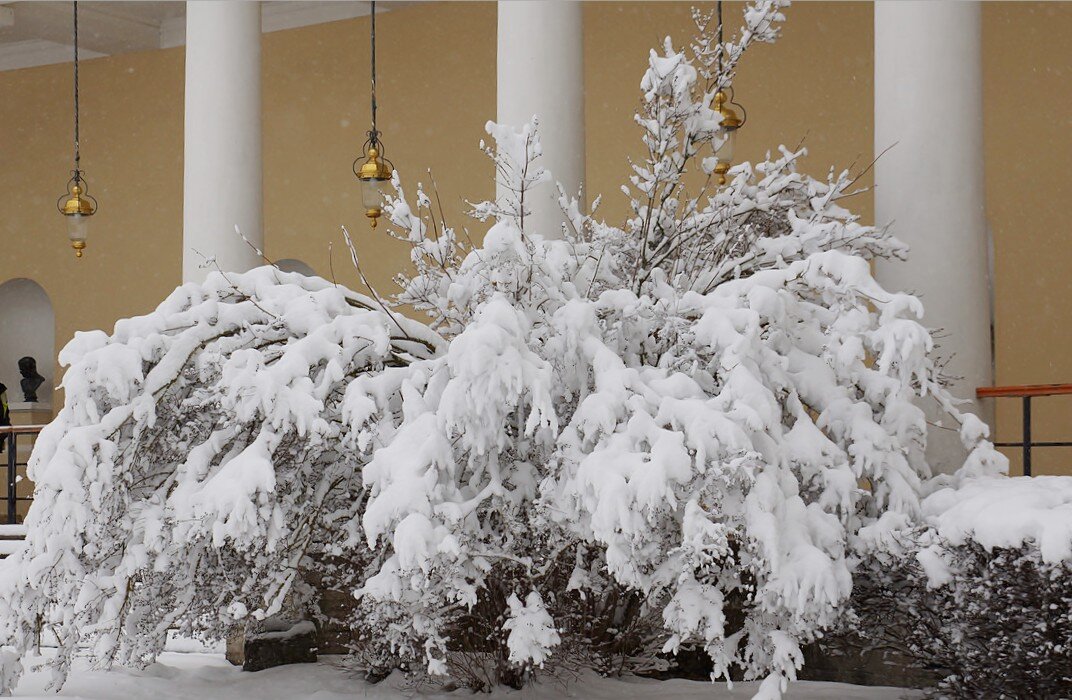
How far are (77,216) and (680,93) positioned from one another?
858cm

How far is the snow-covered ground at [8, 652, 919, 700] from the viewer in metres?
7.02

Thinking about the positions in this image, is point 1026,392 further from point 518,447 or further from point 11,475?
point 11,475

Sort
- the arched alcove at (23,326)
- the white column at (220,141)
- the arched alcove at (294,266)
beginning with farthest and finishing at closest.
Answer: the arched alcove at (23,326) → the arched alcove at (294,266) → the white column at (220,141)

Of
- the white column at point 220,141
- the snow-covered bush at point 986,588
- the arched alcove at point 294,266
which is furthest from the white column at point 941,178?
the arched alcove at point 294,266

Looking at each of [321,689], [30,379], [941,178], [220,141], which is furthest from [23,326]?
[941,178]

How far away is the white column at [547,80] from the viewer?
851 cm

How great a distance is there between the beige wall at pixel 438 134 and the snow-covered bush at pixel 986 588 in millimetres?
6547

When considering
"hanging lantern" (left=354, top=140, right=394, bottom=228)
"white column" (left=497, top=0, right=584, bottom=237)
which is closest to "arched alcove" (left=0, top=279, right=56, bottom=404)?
"hanging lantern" (left=354, top=140, right=394, bottom=228)

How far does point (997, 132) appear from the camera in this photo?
42.2 feet

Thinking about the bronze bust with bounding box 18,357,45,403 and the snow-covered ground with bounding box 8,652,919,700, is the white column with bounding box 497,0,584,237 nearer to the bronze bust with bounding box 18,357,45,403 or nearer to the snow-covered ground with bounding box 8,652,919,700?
the snow-covered ground with bounding box 8,652,919,700

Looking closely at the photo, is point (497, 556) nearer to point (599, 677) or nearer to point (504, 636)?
point (504, 636)

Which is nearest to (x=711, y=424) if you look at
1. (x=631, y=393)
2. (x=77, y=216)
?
(x=631, y=393)

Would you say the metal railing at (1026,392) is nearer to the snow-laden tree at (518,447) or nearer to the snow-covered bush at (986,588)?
the snow-laden tree at (518,447)

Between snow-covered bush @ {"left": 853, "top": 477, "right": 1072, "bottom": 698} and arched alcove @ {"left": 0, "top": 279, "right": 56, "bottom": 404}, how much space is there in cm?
1525
